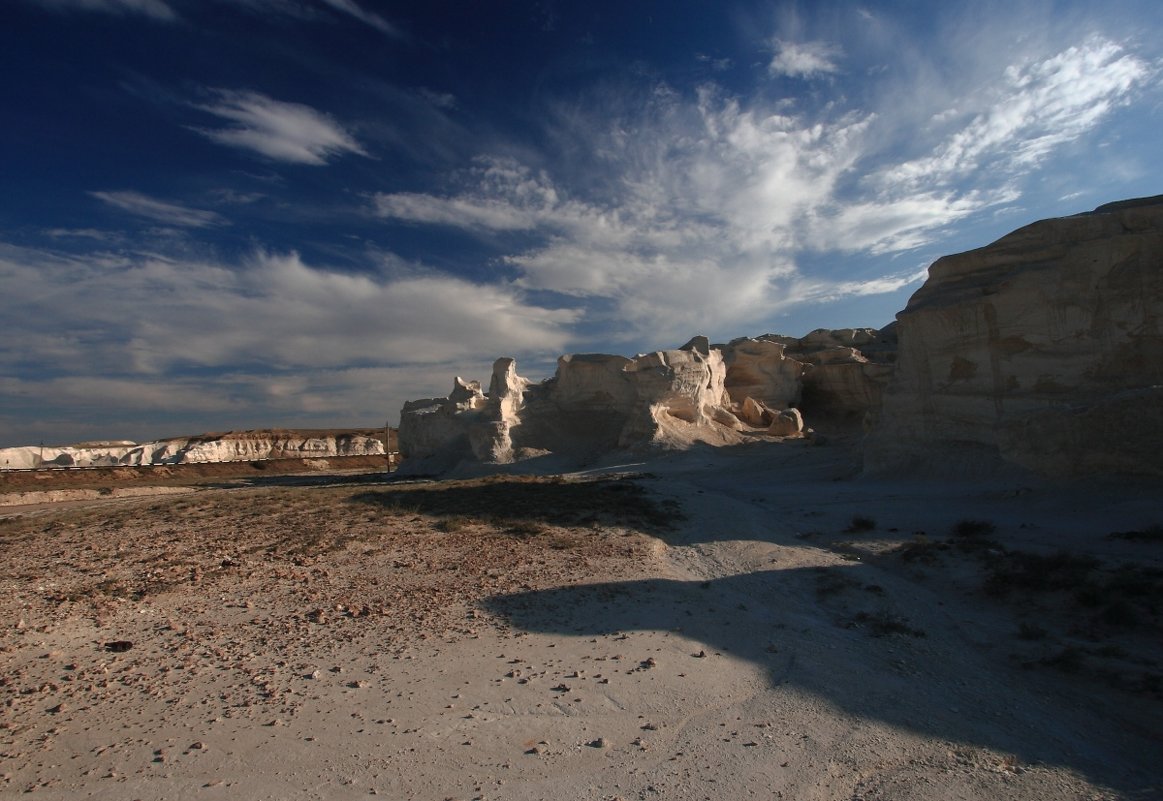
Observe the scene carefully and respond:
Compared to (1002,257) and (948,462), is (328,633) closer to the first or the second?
(948,462)

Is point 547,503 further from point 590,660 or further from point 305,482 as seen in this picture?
point 305,482

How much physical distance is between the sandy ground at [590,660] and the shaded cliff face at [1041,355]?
1342 millimetres

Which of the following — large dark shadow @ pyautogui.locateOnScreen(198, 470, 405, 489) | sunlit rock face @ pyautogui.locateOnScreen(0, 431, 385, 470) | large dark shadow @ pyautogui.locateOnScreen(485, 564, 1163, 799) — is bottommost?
large dark shadow @ pyautogui.locateOnScreen(485, 564, 1163, 799)

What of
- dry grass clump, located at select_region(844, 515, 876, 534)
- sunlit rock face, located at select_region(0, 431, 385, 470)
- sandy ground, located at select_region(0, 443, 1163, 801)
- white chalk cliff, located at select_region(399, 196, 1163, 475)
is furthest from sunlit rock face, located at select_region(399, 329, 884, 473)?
sunlit rock face, located at select_region(0, 431, 385, 470)

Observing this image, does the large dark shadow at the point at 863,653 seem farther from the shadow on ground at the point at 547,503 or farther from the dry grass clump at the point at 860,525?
the shadow on ground at the point at 547,503

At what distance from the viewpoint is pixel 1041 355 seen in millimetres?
14328

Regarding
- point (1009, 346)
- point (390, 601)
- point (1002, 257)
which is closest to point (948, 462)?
point (1009, 346)

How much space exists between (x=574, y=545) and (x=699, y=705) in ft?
15.8

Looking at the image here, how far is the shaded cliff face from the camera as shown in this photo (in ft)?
37.1

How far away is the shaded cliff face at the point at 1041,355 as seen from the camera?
11.3m

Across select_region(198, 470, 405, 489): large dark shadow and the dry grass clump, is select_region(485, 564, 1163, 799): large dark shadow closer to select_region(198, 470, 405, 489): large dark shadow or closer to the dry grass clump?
the dry grass clump

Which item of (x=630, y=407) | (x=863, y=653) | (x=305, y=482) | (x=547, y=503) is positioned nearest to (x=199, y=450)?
(x=305, y=482)

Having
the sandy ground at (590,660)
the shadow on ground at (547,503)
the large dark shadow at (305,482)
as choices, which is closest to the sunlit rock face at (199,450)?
the large dark shadow at (305,482)

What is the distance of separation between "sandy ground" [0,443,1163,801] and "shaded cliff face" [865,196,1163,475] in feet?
4.40
